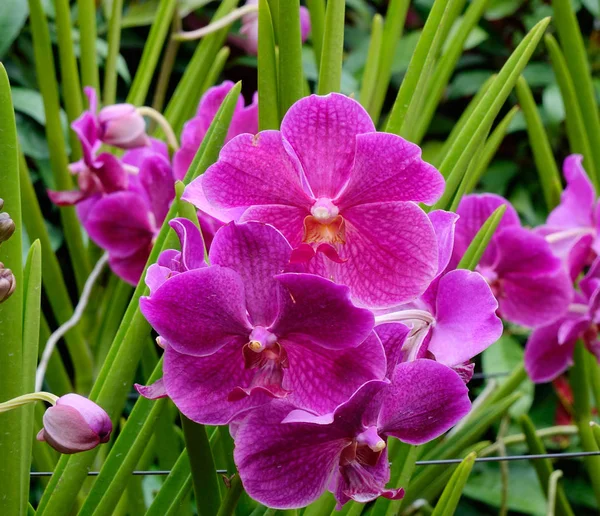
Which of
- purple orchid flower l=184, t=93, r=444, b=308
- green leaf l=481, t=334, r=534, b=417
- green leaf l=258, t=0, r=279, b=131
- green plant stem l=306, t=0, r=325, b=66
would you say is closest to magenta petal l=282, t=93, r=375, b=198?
purple orchid flower l=184, t=93, r=444, b=308

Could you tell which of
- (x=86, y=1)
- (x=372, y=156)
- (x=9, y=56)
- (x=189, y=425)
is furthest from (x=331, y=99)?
(x=9, y=56)

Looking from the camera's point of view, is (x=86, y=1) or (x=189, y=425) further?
(x=86, y=1)

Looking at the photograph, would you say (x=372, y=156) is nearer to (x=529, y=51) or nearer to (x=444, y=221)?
(x=444, y=221)

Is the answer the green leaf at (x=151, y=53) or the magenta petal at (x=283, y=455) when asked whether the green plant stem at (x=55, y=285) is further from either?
the magenta petal at (x=283, y=455)

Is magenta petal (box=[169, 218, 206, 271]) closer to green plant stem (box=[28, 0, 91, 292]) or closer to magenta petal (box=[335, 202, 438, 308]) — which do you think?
magenta petal (box=[335, 202, 438, 308])

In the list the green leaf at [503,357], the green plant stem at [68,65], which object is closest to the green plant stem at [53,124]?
the green plant stem at [68,65]
